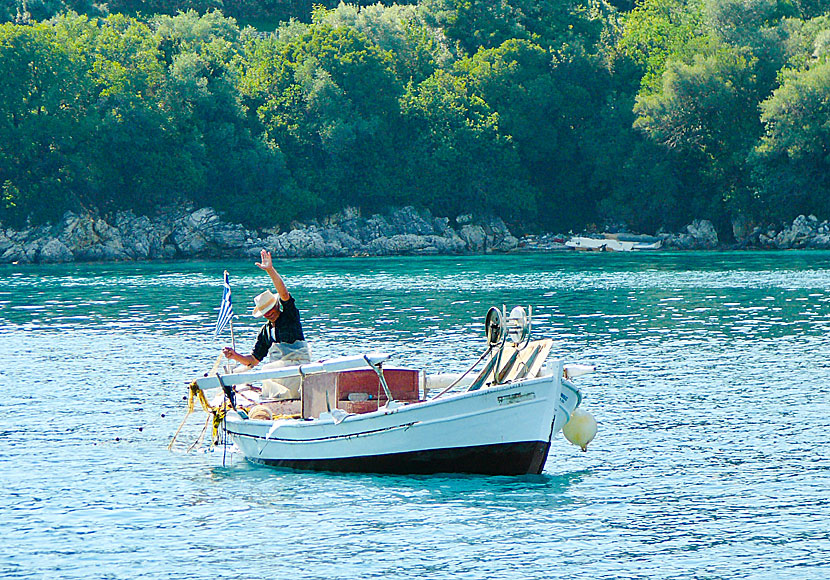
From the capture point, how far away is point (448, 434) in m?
20.7

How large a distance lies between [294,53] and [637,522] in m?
94.4

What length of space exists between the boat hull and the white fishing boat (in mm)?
17

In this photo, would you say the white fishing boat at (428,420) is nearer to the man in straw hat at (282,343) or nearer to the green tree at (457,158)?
the man in straw hat at (282,343)

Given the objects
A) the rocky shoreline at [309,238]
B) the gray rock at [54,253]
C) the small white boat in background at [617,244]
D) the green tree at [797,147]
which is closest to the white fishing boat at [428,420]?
the gray rock at [54,253]

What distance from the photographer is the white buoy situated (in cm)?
2252

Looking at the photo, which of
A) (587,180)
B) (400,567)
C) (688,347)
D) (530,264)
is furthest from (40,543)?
(587,180)

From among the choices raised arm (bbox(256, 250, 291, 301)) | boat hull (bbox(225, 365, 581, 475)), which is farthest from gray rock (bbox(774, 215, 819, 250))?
raised arm (bbox(256, 250, 291, 301))

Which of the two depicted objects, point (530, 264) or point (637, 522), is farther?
point (530, 264)

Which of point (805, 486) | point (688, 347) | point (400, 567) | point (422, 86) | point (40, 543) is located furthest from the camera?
point (422, 86)

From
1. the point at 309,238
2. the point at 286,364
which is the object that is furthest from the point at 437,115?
the point at 286,364

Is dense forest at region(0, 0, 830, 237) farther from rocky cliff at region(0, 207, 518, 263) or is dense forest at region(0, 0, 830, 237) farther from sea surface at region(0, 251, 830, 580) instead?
sea surface at region(0, 251, 830, 580)

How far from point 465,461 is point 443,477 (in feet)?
1.90

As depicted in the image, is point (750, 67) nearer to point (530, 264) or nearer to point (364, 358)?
point (530, 264)

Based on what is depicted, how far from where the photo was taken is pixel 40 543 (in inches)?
715
